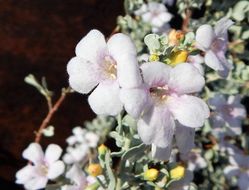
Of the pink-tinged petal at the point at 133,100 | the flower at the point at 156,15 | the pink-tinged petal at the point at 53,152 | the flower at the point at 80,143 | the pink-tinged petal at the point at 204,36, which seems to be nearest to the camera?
the pink-tinged petal at the point at 133,100

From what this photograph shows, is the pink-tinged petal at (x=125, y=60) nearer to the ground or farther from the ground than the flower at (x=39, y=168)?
farther from the ground

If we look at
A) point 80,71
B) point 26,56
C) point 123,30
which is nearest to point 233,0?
point 123,30

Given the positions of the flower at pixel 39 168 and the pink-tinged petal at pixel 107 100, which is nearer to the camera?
the pink-tinged petal at pixel 107 100

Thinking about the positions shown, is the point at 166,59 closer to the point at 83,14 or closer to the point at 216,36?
the point at 216,36

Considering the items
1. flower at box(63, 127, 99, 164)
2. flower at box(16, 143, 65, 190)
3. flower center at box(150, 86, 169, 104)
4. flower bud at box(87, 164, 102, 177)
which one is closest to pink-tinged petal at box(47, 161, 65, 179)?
flower at box(16, 143, 65, 190)

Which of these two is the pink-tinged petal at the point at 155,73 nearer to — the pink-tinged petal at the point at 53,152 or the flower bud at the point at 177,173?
the flower bud at the point at 177,173

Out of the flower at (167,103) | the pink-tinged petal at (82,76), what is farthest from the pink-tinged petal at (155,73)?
the pink-tinged petal at (82,76)
